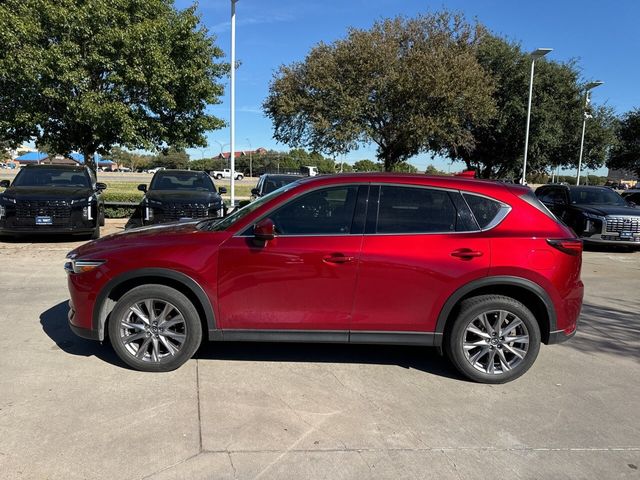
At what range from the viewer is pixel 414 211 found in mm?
4164

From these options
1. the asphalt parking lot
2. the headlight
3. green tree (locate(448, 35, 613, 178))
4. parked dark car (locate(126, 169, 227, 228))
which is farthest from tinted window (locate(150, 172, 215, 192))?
green tree (locate(448, 35, 613, 178))

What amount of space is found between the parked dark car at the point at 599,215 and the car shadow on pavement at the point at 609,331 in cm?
554

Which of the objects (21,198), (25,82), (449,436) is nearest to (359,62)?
(25,82)

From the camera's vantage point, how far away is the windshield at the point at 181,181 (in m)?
12.5

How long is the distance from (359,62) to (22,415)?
17.1 meters

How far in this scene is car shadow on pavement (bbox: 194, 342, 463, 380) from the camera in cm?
460

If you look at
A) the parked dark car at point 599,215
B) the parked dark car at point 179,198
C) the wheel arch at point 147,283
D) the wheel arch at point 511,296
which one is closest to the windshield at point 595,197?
the parked dark car at point 599,215

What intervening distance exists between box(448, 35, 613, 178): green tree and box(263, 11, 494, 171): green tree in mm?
4712

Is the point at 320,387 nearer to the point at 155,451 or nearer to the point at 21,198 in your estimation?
the point at 155,451

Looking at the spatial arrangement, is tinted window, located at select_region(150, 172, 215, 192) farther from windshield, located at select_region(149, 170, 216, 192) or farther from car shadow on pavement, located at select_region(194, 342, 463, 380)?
car shadow on pavement, located at select_region(194, 342, 463, 380)

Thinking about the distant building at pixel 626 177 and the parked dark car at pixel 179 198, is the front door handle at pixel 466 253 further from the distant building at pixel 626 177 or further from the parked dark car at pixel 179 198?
the distant building at pixel 626 177

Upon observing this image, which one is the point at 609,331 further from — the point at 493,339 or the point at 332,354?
the point at 332,354

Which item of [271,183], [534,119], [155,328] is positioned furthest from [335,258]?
[534,119]

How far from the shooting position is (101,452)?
3.04 metres
